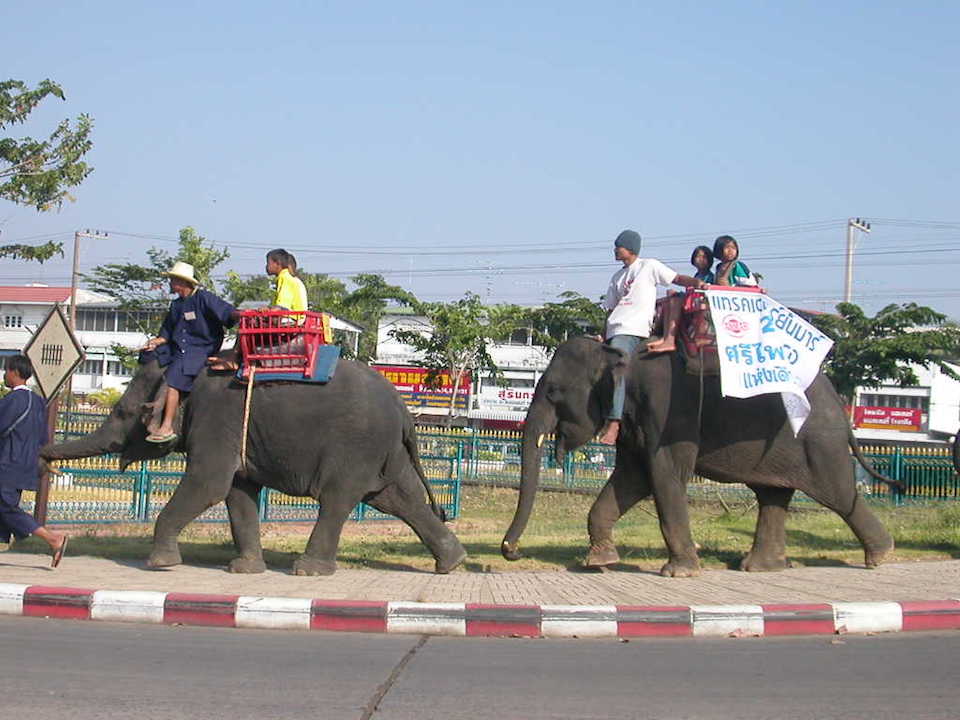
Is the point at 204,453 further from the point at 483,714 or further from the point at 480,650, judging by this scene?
the point at 483,714

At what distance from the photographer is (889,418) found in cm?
5244

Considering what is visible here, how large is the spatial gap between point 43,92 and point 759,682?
19.9 metres

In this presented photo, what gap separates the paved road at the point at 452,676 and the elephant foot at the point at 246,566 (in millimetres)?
1800

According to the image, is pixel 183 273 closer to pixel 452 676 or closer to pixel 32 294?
pixel 452 676

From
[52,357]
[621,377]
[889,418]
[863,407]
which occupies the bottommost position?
[889,418]

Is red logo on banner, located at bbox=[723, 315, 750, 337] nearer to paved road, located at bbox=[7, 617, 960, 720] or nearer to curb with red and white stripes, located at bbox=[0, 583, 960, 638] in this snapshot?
curb with red and white stripes, located at bbox=[0, 583, 960, 638]

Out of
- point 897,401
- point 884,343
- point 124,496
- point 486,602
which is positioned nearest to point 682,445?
point 486,602

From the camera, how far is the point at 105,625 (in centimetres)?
746

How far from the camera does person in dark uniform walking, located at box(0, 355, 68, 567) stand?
29.3 feet

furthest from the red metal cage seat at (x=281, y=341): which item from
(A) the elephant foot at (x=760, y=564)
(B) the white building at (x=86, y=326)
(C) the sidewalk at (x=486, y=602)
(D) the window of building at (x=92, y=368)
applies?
(D) the window of building at (x=92, y=368)

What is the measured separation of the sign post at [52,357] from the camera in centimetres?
1170

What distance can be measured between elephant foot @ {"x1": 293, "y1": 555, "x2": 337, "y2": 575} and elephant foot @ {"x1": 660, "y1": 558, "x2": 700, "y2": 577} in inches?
108

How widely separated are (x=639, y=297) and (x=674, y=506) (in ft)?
5.78

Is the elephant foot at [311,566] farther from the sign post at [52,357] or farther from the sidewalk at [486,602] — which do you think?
the sign post at [52,357]
